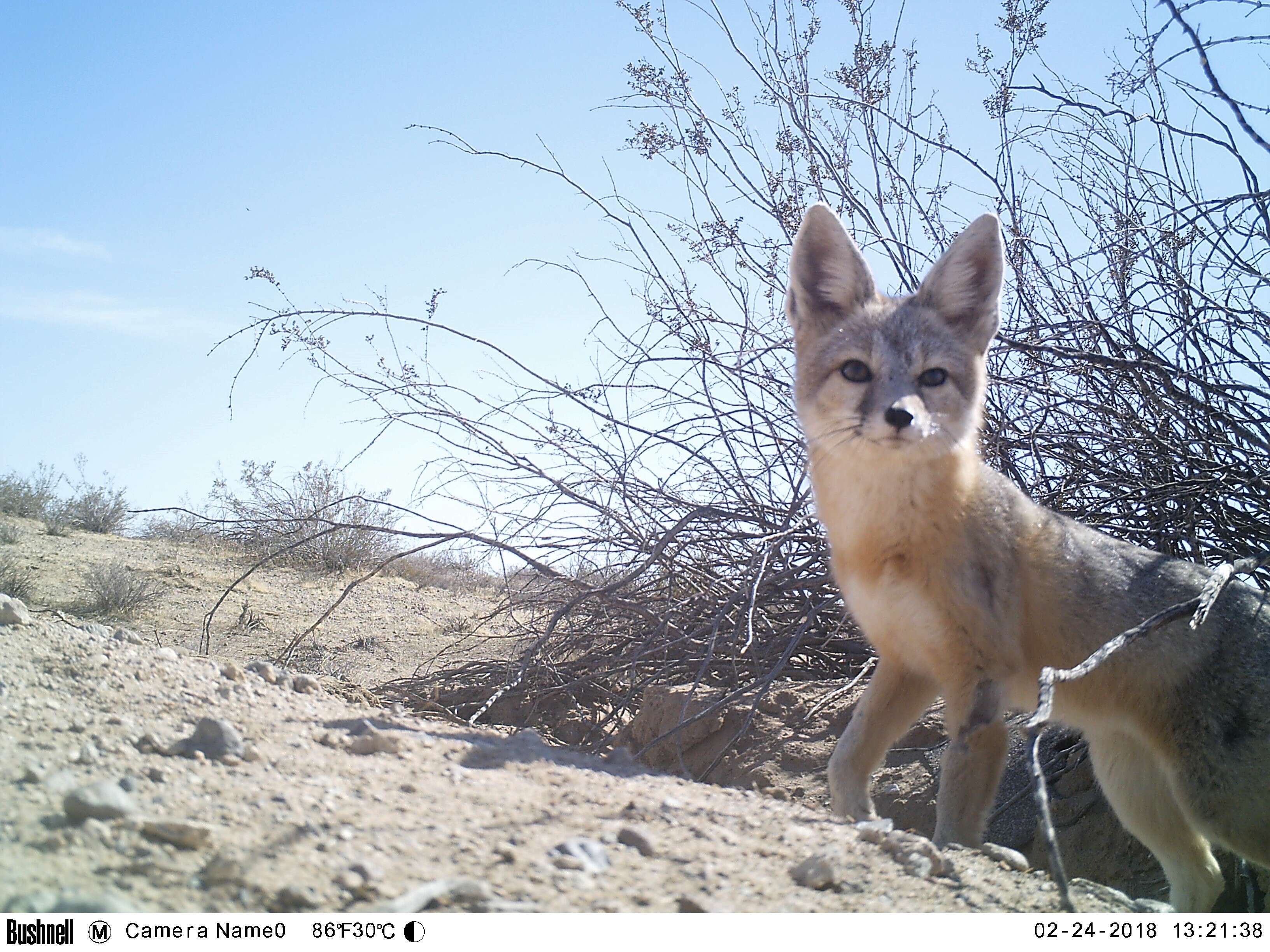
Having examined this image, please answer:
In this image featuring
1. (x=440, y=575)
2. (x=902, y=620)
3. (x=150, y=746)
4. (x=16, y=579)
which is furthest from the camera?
(x=440, y=575)

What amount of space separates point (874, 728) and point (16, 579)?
761 centimetres

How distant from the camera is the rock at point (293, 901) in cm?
161

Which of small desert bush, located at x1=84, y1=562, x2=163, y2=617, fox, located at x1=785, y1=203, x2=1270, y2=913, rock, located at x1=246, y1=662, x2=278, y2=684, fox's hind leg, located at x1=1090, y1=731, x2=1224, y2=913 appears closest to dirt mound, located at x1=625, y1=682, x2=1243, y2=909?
fox's hind leg, located at x1=1090, y1=731, x2=1224, y2=913

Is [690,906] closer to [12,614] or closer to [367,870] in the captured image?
[367,870]

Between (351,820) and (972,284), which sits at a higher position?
(972,284)

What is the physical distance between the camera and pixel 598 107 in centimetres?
542

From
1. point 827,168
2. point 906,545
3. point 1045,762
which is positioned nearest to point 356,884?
point 906,545

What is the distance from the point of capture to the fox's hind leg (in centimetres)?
368

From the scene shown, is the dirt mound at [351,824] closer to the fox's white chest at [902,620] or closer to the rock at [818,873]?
the rock at [818,873]

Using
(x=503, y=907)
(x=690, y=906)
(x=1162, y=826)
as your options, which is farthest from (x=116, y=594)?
(x=1162, y=826)

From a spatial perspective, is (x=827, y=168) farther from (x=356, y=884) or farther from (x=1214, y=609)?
(x=356, y=884)

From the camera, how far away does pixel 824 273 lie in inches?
162
